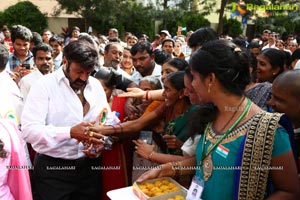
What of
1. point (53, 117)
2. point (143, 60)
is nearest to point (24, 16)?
point (143, 60)

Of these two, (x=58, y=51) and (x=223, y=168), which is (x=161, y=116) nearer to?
(x=223, y=168)

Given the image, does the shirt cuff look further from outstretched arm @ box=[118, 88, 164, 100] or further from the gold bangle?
the gold bangle

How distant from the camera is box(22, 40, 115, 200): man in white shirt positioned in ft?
6.91

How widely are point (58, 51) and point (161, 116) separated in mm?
4293

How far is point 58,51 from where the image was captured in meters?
6.16

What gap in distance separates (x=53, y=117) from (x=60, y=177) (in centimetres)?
44

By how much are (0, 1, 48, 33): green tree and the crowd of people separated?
52.6 ft

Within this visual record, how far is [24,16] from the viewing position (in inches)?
701

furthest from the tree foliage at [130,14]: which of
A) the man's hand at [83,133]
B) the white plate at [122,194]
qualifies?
the white plate at [122,194]

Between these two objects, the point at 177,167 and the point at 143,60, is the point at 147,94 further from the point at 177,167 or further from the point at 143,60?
the point at 143,60

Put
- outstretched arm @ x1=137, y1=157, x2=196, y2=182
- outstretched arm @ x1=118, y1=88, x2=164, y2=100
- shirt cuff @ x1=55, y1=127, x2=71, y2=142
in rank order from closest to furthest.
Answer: outstretched arm @ x1=137, y1=157, x2=196, y2=182 → shirt cuff @ x1=55, y1=127, x2=71, y2=142 → outstretched arm @ x1=118, y1=88, x2=164, y2=100

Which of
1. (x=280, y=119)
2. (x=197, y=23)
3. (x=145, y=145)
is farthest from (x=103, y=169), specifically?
(x=197, y=23)

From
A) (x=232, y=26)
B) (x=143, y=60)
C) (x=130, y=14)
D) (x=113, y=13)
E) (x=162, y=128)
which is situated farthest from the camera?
(x=232, y=26)

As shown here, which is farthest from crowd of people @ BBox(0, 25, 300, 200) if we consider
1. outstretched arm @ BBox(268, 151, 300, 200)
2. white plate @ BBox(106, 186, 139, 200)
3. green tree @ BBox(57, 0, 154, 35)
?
green tree @ BBox(57, 0, 154, 35)
